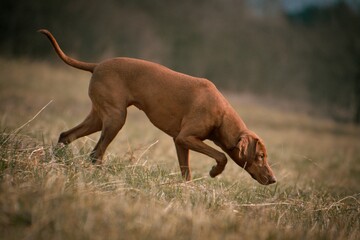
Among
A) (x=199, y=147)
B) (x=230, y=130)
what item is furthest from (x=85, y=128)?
(x=230, y=130)

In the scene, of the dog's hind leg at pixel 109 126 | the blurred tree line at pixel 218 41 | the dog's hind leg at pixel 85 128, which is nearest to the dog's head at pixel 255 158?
the dog's hind leg at pixel 109 126

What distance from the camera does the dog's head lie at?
517cm

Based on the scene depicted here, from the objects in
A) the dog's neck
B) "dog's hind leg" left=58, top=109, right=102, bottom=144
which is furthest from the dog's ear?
"dog's hind leg" left=58, top=109, right=102, bottom=144

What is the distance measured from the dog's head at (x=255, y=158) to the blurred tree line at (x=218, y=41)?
19.2m

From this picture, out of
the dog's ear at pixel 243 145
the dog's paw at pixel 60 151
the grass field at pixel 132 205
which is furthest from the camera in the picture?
the dog's ear at pixel 243 145

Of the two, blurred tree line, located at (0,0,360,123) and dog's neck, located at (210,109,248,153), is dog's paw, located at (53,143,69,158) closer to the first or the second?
dog's neck, located at (210,109,248,153)

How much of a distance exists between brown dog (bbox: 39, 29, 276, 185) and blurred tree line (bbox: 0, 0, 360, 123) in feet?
59.6

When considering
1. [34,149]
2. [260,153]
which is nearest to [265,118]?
[260,153]

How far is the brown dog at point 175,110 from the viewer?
5211mm

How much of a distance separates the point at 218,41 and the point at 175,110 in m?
36.4

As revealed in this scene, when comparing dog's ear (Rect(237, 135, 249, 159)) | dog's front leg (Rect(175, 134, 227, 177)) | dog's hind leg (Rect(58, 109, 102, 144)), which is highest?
dog's ear (Rect(237, 135, 249, 159))

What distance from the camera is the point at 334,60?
31.2m

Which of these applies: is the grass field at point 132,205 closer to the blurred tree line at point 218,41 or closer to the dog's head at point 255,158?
the dog's head at point 255,158

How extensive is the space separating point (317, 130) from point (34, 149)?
20.6m
